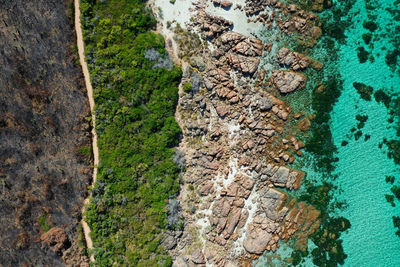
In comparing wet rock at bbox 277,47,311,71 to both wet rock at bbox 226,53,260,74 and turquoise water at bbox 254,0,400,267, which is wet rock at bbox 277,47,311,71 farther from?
turquoise water at bbox 254,0,400,267

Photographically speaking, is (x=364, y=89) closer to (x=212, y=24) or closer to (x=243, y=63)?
(x=243, y=63)

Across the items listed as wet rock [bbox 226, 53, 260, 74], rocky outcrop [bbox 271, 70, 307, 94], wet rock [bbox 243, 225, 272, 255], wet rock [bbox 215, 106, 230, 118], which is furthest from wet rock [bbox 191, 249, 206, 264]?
wet rock [bbox 226, 53, 260, 74]

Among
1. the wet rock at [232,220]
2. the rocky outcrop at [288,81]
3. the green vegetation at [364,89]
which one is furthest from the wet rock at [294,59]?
the wet rock at [232,220]

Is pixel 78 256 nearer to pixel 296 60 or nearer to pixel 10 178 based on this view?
pixel 10 178

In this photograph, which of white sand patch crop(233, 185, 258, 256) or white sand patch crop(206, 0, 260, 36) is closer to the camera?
white sand patch crop(206, 0, 260, 36)

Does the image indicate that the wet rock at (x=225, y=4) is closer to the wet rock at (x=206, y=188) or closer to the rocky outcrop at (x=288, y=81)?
the rocky outcrop at (x=288, y=81)

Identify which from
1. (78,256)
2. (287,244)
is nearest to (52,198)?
(78,256)
